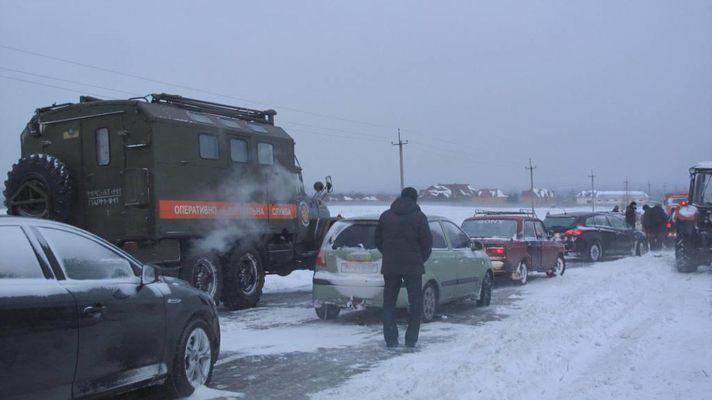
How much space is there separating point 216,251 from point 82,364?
6.68 meters

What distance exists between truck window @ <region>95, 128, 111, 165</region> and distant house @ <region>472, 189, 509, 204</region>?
233ft

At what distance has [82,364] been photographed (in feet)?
15.7

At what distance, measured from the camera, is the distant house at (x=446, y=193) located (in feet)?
236

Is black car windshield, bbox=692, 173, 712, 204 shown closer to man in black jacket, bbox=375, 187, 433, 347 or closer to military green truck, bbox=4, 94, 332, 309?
military green truck, bbox=4, 94, 332, 309

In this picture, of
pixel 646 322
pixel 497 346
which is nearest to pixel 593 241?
pixel 646 322

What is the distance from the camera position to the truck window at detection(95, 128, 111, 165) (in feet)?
34.4

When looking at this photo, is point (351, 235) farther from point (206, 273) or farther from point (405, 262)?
point (206, 273)

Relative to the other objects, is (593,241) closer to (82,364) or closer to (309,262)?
(309,262)

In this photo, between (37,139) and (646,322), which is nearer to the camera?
(646,322)

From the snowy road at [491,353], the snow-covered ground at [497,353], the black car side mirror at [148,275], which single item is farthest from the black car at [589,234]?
the black car side mirror at [148,275]

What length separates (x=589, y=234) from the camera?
2156cm

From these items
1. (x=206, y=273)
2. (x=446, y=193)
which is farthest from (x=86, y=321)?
(x=446, y=193)

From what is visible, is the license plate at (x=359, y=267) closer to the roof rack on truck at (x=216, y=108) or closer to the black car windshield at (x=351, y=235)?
the black car windshield at (x=351, y=235)

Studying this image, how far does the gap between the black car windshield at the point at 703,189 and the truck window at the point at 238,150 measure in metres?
11.4
